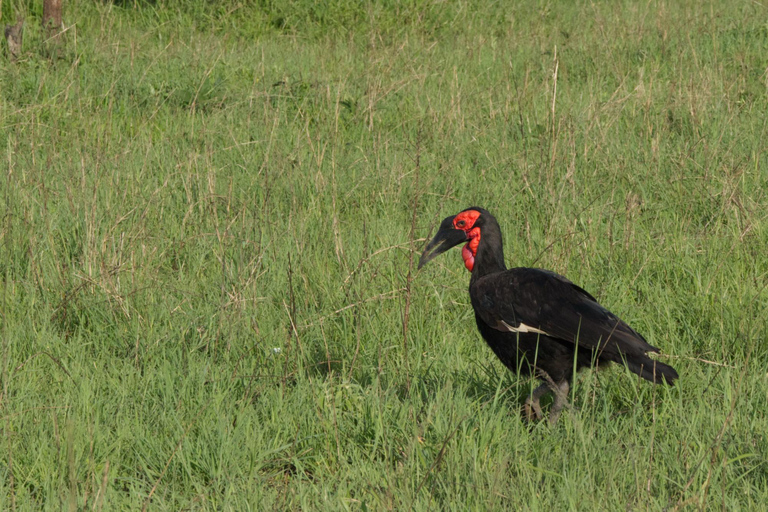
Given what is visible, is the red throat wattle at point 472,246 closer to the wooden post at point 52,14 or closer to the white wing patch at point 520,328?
the white wing patch at point 520,328

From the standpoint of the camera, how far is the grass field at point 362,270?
280 cm

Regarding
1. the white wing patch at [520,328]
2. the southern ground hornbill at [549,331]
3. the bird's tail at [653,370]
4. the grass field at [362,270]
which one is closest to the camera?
the grass field at [362,270]

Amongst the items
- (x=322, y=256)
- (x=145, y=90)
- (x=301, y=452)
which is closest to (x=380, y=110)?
(x=145, y=90)

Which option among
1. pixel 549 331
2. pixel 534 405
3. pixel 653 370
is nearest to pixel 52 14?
pixel 549 331

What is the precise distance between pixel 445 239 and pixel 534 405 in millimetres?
952

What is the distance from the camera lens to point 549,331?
3.26m

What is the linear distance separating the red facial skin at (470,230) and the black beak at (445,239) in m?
0.02

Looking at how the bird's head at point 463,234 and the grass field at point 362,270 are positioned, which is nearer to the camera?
the grass field at point 362,270

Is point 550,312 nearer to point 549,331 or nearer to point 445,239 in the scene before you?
point 549,331

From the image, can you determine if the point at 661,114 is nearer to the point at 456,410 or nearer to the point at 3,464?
the point at 456,410

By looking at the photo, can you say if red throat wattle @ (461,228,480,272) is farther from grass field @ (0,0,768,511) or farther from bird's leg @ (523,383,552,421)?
bird's leg @ (523,383,552,421)

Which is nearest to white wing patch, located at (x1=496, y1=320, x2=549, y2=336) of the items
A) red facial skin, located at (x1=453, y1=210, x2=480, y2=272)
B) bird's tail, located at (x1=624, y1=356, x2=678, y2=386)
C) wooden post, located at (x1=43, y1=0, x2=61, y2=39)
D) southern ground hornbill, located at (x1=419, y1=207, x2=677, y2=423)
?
southern ground hornbill, located at (x1=419, y1=207, x2=677, y2=423)

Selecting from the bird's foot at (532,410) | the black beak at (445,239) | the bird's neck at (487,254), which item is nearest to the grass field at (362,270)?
the bird's foot at (532,410)

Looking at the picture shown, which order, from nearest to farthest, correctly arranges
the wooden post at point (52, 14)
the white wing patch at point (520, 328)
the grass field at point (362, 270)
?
1. the grass field at point (362, 270)
2. the white wing patch at point (520, 328)
3. the wooden post at point (52, 14)
